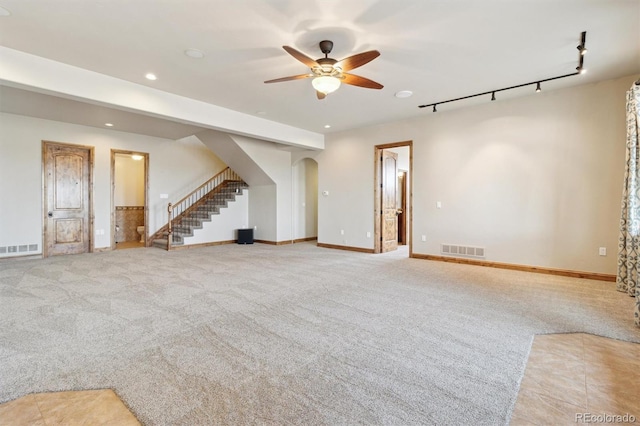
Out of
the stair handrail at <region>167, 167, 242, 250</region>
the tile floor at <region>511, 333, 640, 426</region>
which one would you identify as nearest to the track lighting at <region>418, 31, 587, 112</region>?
the tile floor at <region>511, 333, 640, 426</region>

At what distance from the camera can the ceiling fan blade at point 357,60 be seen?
3.06m

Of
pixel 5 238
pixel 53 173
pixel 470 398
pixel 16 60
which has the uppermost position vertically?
pixel 16 60

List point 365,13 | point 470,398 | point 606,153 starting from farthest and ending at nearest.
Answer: point 606,153 < point 365,13 < point 470,398

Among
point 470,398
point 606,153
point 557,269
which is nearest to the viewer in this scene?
point 470,398

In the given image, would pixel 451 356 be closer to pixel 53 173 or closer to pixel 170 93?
pixel 170 93

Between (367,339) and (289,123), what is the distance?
5.47 metres

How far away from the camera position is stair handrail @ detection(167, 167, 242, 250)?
28.1ft

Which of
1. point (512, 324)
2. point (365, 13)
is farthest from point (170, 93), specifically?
point (512, 324)

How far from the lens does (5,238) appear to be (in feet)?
20.2

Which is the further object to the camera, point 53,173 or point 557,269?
point 53,173

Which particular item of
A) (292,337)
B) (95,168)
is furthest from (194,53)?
(95,168)

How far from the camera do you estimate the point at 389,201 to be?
299 inches

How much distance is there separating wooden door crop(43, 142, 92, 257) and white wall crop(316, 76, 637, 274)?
7.09 metres

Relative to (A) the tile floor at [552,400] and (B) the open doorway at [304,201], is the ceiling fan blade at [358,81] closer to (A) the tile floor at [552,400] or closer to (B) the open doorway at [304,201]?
(A) the tile floor at [552,400]
